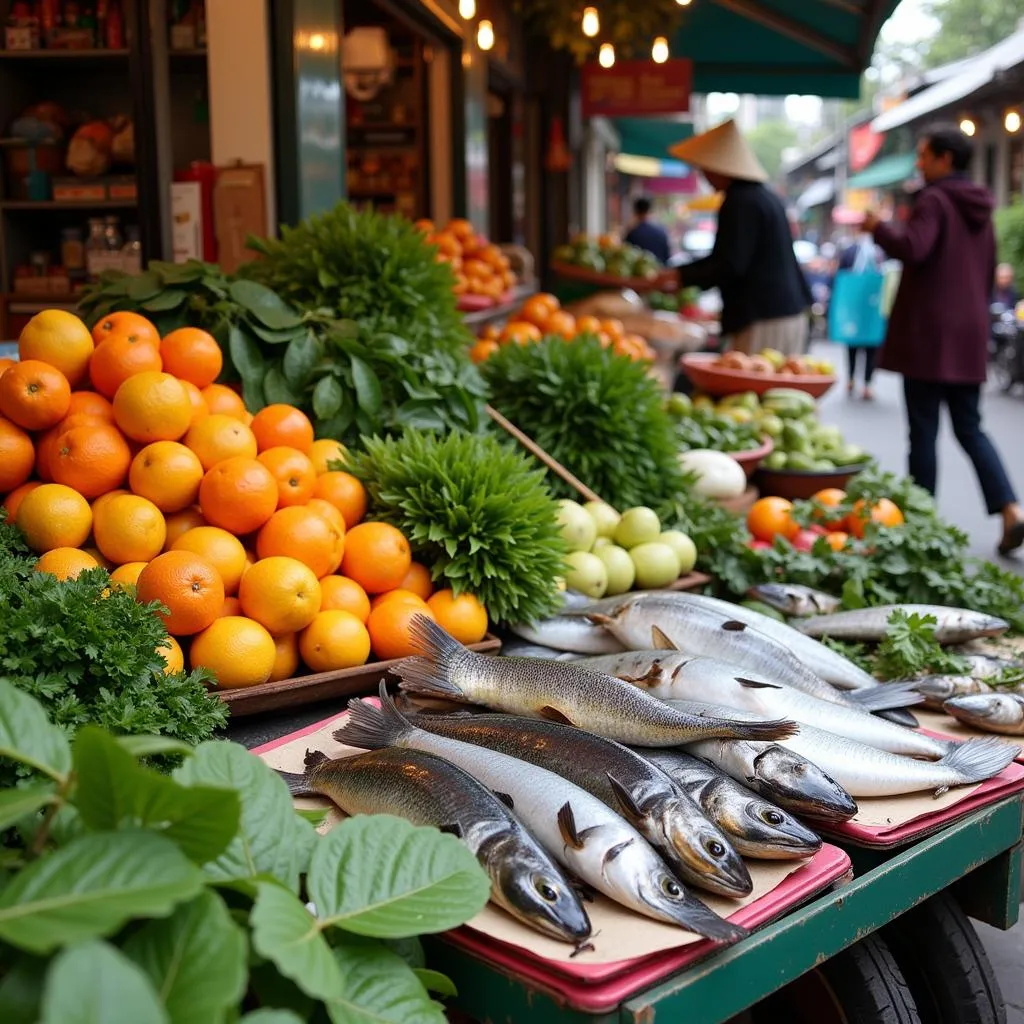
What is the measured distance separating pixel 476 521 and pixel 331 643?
490 mm

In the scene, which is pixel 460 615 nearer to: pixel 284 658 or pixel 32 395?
pixel 284 658

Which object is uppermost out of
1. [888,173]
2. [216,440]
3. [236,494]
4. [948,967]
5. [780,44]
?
[888,173]

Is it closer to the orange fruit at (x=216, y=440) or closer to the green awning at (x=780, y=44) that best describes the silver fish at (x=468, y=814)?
the orange fruit at (x=216, y=440)

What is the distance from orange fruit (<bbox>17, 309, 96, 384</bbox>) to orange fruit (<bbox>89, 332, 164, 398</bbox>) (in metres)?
0.04

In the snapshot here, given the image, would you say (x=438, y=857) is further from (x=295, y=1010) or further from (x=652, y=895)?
(x=652, y=895)

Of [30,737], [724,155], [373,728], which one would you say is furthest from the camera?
[724,155]

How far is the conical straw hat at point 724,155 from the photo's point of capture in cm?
718

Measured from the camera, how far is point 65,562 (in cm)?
239

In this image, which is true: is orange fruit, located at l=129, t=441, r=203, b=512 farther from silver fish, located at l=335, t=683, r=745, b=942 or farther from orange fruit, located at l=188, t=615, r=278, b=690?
silver fish, located at l=335, t=683, r=745, b=942

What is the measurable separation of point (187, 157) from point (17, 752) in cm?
503

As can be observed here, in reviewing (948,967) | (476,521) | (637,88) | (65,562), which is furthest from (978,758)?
(637,88)

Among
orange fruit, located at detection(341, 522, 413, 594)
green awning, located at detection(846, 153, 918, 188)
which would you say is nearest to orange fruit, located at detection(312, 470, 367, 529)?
orange fruit, located at detection(341, 522, 413, 594)

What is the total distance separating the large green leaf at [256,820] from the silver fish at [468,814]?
0.91 feet

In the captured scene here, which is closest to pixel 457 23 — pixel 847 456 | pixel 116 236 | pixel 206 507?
pixel 116 236
